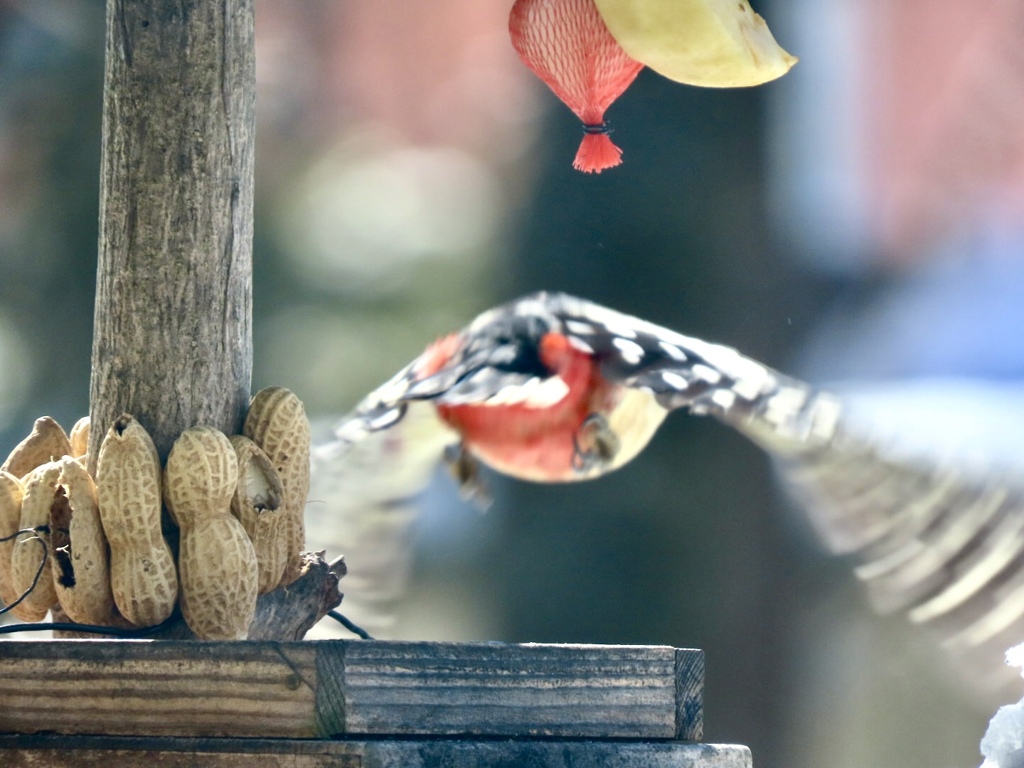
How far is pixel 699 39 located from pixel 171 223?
46cm

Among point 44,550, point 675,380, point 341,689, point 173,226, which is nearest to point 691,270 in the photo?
point 675,380

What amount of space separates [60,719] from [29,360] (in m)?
2.67

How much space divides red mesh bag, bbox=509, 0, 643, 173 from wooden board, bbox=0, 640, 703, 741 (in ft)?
1.78

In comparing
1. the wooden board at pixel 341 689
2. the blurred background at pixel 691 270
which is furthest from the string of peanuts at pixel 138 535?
the blurred background at pixel 691 270

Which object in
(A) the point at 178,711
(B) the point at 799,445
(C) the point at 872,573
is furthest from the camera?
(C) the point at 872,573

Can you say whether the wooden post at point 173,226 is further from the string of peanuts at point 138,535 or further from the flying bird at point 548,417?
the flying bird at point 548,417

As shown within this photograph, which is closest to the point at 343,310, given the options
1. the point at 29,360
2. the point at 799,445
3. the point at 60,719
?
the point at 29,360

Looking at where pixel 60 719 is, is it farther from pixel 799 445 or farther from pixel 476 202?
pixel 476 202

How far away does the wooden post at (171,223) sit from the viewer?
1076mm

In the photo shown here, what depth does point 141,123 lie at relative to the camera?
1.09 m

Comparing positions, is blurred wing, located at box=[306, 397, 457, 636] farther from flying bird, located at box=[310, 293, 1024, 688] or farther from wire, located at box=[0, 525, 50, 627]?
wire, located at box=[0, 525, 50, 627]

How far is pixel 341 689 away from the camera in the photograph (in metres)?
0.84

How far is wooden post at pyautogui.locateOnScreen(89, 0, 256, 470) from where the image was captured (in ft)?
3.53

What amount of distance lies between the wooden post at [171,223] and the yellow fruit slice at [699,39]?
0.33 meters
